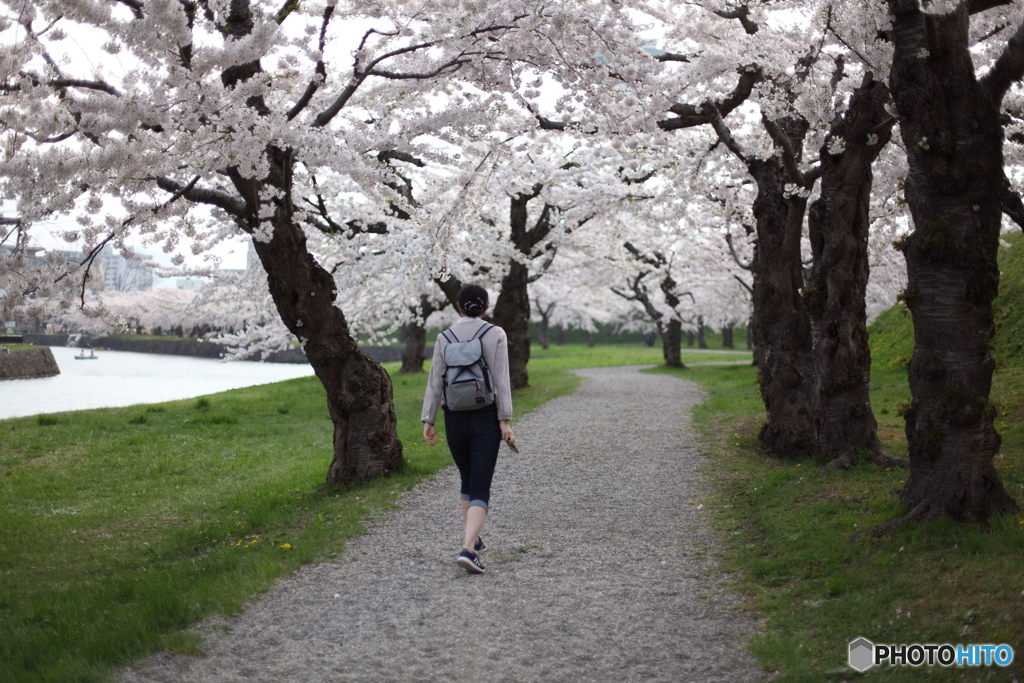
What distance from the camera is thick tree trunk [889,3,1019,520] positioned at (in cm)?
575

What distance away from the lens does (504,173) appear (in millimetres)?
16109

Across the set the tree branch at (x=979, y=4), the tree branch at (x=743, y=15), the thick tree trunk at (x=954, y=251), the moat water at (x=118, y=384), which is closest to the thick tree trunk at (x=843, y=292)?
the tree branch at (x=743, y=15)

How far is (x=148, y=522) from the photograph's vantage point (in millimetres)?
8477

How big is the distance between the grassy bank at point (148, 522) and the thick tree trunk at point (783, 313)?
463 cm

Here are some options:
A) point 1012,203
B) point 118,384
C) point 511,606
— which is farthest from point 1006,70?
point 118,384

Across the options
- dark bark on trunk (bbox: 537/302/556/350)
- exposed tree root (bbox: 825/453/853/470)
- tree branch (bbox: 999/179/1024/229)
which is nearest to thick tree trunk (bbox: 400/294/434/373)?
dark bark on trunk (bbox: 537/302/556/350)

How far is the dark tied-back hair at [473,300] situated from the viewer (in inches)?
240

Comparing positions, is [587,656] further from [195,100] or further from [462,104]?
[462,104]

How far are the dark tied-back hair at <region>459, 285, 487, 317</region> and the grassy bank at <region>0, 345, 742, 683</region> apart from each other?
224 cm

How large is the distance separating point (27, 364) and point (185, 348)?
27710mm

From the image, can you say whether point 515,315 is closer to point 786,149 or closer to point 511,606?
point 786,149

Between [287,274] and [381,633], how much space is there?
5.12m

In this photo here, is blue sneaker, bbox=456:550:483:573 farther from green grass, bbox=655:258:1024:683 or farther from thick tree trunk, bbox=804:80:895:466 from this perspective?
thick tree trunk, bbox=804:80:895:466

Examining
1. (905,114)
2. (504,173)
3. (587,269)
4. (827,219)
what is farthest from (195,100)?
(587,269)
